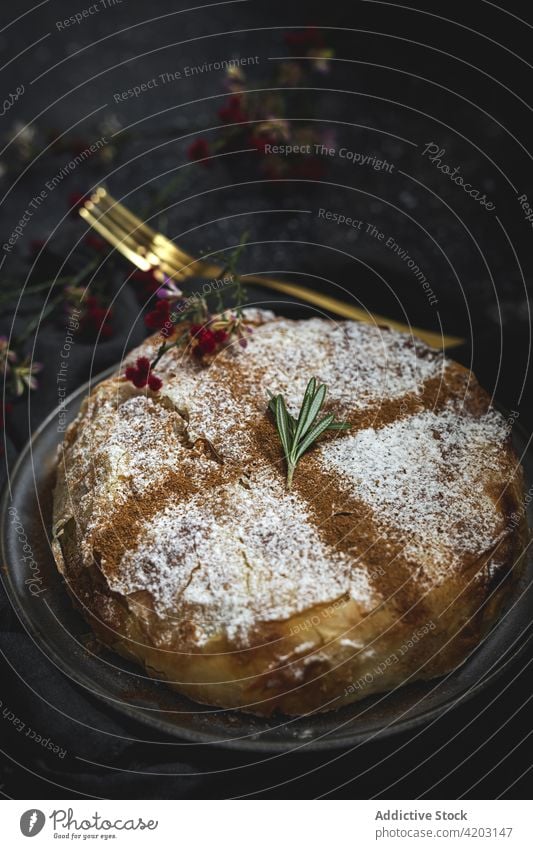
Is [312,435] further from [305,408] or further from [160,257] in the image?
[160,257]

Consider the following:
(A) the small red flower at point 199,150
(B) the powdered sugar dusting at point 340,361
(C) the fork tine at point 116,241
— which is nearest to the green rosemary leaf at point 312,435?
(B) the powdered sugar dusting at point 340,361

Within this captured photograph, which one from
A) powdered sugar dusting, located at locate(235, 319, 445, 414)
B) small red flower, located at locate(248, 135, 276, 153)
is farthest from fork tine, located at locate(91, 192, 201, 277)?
powdered sugar dusting, located at locate(235, 319, 445, 414)

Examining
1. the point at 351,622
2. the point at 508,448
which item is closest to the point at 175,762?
the point at 351,622

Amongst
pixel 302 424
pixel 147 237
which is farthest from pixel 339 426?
pixel 147 237

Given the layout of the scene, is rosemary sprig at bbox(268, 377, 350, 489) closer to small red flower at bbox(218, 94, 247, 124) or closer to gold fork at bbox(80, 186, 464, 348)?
gold fork at bbox(80, 186, 464, 348)

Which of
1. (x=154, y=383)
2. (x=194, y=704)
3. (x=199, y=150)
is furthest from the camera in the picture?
(x=199, y=150)

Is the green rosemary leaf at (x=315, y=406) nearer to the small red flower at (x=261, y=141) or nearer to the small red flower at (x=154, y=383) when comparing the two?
the small red flower at (x=154, y=383)
